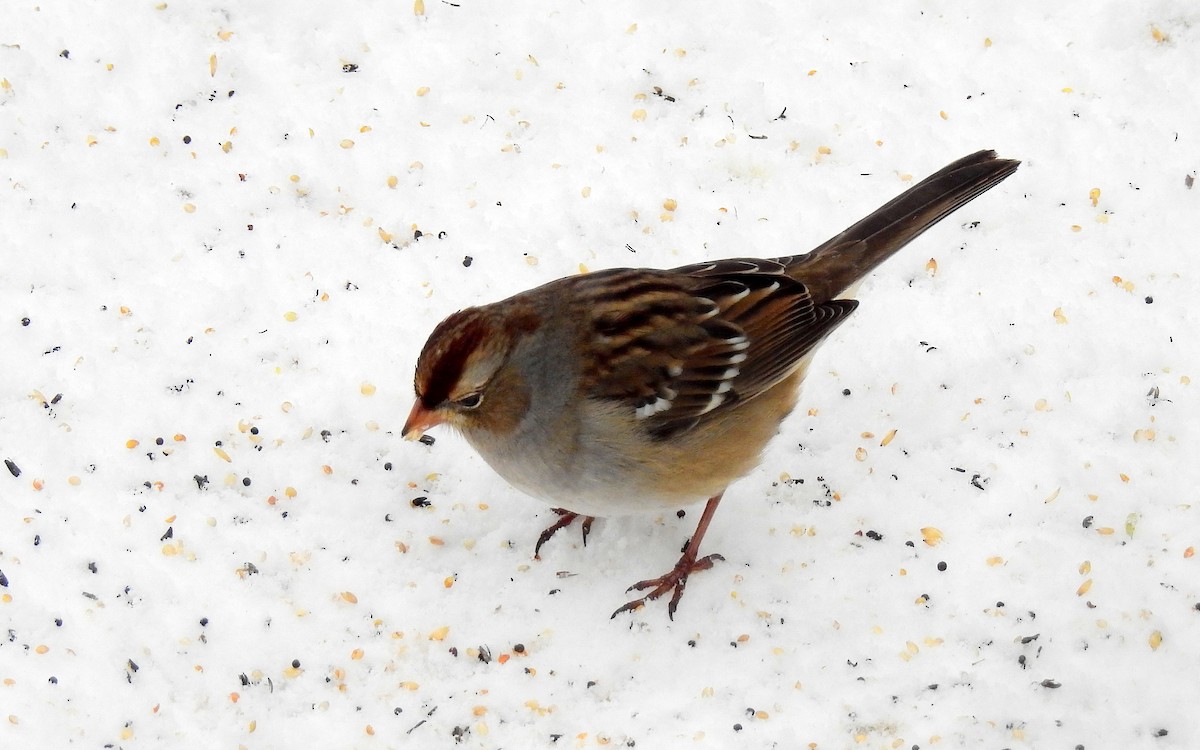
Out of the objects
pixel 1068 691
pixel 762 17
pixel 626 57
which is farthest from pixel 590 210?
pixel 1068 691

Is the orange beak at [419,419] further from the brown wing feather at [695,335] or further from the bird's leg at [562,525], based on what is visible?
the bird's leg at [562,525]

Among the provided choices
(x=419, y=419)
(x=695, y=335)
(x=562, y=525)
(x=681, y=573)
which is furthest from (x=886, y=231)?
(x=419, y=419)

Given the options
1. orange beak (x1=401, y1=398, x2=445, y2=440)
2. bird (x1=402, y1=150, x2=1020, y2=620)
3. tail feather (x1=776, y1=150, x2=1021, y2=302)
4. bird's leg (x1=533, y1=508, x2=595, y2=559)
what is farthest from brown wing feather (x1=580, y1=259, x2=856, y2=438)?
bird's leg (x1=533, y1=508, x2=595, y2=559)

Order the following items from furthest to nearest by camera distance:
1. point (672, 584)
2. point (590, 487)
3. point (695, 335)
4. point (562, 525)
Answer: point (562, 525)
point (672, 584)
point (695, 335)
point (590, 487)

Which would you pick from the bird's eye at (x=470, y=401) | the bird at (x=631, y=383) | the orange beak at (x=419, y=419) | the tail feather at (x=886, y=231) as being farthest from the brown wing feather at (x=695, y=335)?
the orange beak at (x=419, y=419)

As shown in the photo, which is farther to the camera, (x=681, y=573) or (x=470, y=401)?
(x=681, y=573)

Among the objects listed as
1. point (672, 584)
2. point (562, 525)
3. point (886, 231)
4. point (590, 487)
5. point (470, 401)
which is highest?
point (470, 401)

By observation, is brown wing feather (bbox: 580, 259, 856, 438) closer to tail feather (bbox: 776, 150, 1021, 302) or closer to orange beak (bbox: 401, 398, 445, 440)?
tail feather (bbox: 776, 150, 1021, 302)

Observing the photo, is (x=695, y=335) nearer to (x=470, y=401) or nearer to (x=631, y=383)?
(x=631, y=383)
